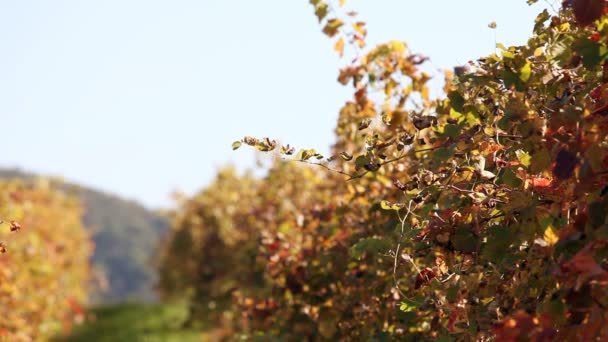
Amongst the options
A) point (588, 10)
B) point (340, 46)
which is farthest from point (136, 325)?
point (588, 10)

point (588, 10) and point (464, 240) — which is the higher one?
point (588, 10)

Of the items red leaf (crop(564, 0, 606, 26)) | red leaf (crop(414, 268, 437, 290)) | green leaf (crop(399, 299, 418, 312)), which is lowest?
green leaf (crop(399, 299, 418, 312))

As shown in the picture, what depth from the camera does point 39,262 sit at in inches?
408

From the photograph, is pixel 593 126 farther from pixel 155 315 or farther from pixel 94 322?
pixel 94 322

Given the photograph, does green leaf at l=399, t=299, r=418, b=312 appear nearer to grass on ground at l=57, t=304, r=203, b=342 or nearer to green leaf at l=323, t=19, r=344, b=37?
green leaf at l=323, t=19, r=344, b=37

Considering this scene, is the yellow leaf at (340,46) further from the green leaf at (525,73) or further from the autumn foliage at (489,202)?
the green leaf at (525,73)

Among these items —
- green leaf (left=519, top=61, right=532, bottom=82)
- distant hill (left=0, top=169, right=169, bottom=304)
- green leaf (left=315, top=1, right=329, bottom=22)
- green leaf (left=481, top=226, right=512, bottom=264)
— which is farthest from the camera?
distant hill (left=0, top=169, right=169, bottom=304)

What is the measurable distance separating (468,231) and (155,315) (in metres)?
18.0

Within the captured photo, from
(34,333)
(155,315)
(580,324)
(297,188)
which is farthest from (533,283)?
(155,315)

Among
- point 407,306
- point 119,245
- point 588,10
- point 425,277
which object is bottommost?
point 407,306

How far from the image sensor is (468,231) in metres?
2.88

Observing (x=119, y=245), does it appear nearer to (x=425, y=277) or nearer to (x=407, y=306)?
(x=407, y=306)

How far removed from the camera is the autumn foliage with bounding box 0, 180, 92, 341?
8.34 meters

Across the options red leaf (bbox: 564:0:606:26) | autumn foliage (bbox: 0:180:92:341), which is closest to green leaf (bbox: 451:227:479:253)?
red leaf (bbox: 564:0:606:26)
